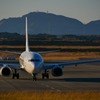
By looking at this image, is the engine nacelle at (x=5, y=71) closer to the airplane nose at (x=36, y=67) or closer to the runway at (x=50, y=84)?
the runway at (x=50, y=84)

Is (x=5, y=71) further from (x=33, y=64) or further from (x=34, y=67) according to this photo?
(x=34, y=67)


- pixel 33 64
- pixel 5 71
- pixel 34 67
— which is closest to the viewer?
pixel 34 67

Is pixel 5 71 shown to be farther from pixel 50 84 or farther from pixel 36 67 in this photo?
pixel 50 84

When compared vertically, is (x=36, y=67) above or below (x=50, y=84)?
above

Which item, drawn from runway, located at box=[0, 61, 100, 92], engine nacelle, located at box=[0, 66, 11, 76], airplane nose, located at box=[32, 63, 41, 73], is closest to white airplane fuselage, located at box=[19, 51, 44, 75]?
airplane nose, located at box=[32, 63, 41, 73]

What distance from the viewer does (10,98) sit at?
1952 cm

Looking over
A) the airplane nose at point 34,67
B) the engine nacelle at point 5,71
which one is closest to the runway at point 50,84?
the engine nacelle at point 5,71

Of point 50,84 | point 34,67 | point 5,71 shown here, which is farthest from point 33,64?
point 5,71

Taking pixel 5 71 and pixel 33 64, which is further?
pixel 5 71

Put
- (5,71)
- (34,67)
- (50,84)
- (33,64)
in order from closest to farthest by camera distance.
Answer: (50,84), (34,67), (33,64), (5,71)

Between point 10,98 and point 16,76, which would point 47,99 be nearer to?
point 10,98

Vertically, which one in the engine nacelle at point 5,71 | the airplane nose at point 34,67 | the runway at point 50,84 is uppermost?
the airplane nose at point 34,67

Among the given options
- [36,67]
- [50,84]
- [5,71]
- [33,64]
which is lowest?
[50,84]

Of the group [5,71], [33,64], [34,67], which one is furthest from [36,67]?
[5,71]
